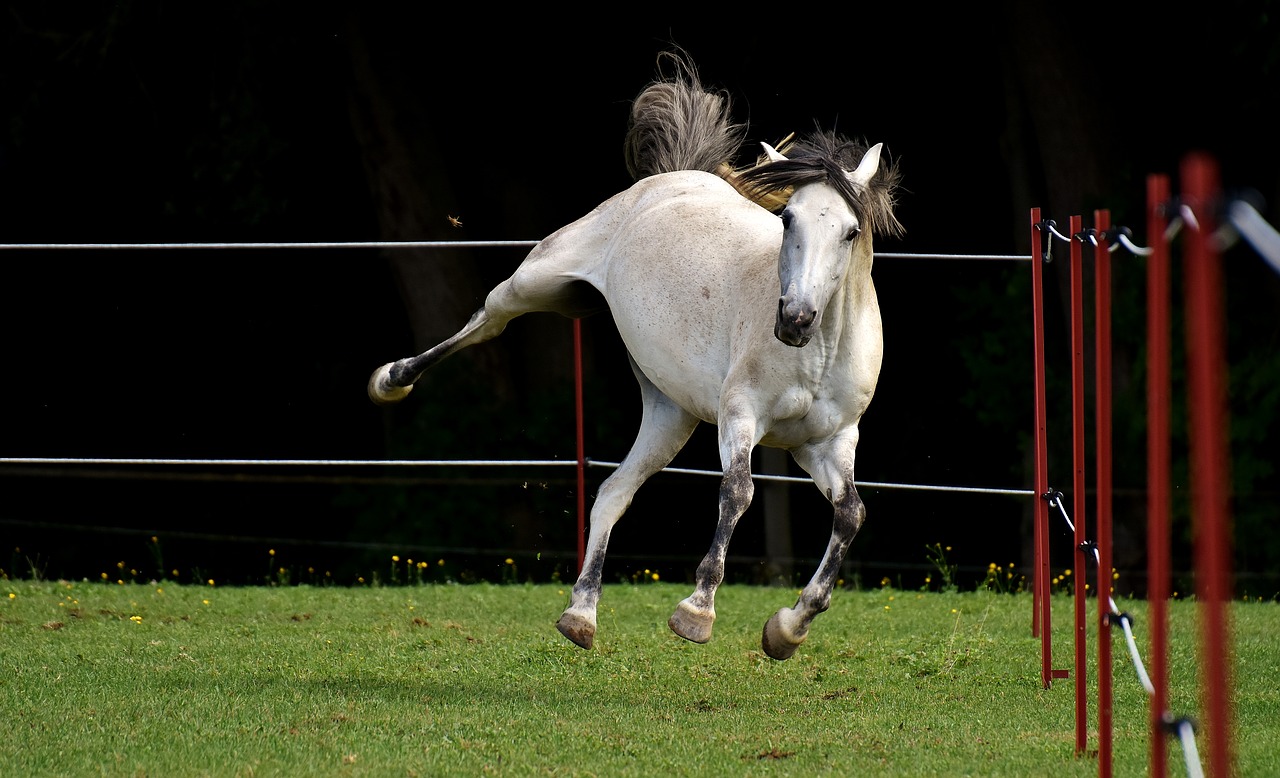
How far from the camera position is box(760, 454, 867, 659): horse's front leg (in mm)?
4863

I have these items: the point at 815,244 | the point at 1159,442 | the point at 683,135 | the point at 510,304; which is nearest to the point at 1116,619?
the point at 1159,442

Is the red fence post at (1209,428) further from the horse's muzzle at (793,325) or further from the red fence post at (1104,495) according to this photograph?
the horse's muzzle at (793,325)

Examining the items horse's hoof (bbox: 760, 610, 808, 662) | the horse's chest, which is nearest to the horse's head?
the horse's chest

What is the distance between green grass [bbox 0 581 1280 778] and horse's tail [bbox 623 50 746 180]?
6.69 ft

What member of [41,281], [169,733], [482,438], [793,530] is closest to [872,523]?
[793,530]

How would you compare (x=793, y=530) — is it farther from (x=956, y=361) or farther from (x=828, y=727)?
(x=828, y=727)

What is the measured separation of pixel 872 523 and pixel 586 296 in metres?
6.60

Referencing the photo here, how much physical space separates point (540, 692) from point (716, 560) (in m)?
0.80

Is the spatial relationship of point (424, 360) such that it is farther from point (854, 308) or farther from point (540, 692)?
point (854, 308)

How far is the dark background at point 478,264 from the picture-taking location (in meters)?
10.4

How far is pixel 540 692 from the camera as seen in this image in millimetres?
5133

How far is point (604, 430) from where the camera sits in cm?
1167

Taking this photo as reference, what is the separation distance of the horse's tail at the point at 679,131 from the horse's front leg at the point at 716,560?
1.92 metres

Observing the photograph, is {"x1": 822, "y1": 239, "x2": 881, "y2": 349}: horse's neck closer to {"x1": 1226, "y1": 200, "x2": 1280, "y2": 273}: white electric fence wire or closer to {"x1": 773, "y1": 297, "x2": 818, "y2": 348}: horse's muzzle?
{"x1": 773, "y1": 297, "x2": 818, "y2": 348}: horse's muzzle
